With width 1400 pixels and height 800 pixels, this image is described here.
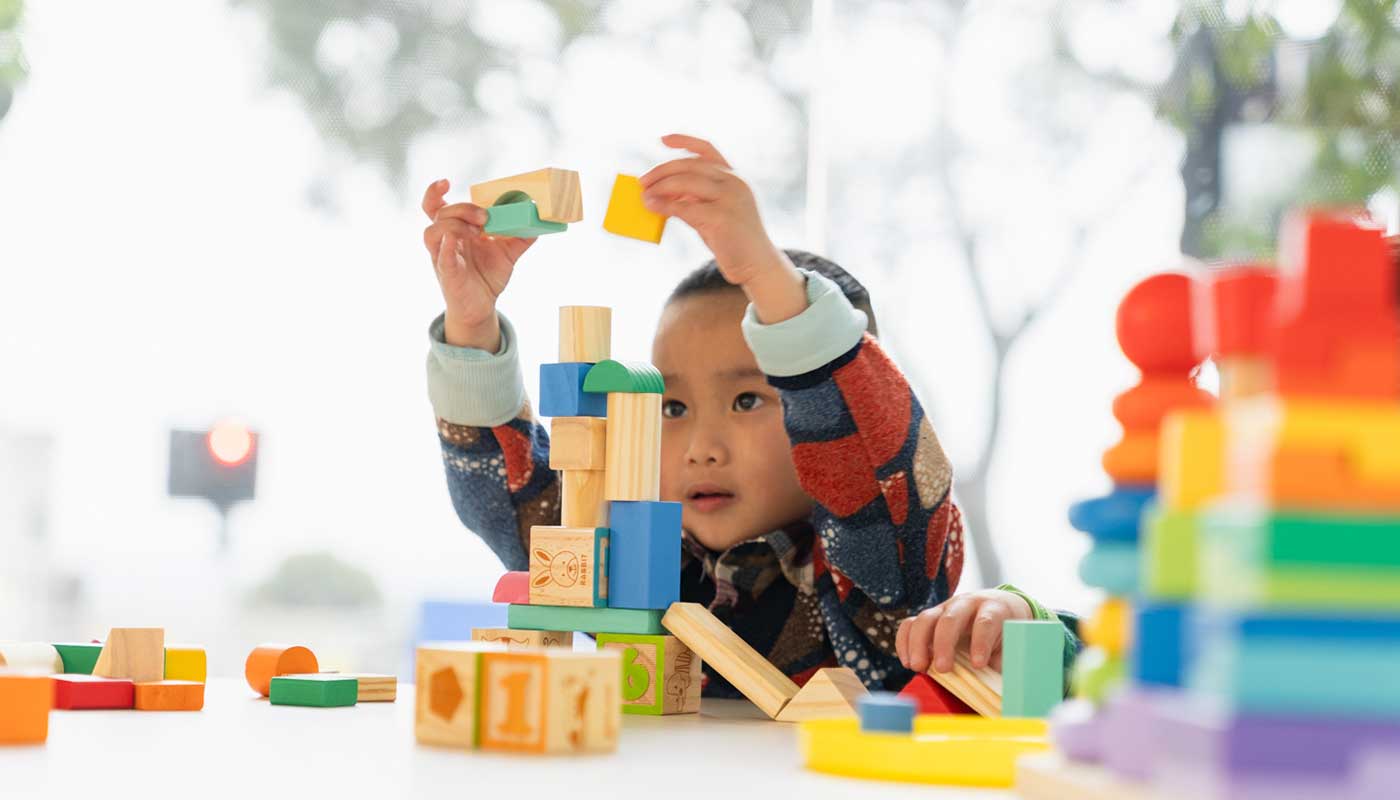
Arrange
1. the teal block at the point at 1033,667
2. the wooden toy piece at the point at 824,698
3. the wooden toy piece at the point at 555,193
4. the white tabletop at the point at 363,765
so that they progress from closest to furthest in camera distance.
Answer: the white tabletop at the point at 363,765, the teal block at the point at 1033,667, the wooden toy piece at the point at 824,698, the wooden toy piece at the point at 555,193

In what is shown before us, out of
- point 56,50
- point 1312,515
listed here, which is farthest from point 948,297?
point 1312,515

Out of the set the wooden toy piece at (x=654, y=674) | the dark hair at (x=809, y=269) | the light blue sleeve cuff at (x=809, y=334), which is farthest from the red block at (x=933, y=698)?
the dark hair at (x=809, y=269)

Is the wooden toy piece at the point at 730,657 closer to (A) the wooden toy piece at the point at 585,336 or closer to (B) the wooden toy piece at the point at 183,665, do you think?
(A) the wooden toy piece at the point at 585,336

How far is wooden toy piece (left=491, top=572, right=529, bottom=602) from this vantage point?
860 mm

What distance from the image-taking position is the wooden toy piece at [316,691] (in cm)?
73

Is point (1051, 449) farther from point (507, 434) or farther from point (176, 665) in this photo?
point (176, 665)

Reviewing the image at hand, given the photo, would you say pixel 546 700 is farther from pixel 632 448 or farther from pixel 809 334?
pixel 809 334

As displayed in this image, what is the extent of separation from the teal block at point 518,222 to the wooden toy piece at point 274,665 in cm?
28

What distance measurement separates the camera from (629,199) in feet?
2.74

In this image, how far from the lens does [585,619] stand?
2.61ft

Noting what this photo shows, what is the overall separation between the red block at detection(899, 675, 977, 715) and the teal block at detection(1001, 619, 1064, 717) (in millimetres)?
128

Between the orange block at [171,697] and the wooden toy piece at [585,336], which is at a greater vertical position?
the wooden toy piece at [585,336]

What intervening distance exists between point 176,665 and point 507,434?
416 millimetres

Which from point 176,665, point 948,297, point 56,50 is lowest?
point 176,665
